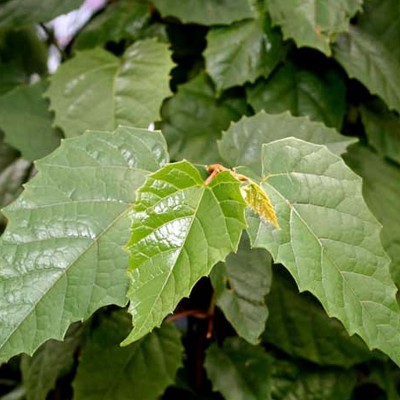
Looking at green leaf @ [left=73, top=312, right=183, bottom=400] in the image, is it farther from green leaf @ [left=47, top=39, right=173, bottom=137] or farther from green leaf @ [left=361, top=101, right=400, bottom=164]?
green leaf @ [left=361, top=101, right=400, bottom=164]

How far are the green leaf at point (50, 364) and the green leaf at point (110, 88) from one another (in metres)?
0.29

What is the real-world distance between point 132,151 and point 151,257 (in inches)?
5.7

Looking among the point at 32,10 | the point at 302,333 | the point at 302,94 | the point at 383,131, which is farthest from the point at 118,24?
the point at 302,333

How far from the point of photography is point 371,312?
604mm

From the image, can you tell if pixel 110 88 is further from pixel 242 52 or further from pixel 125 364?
pixel 125 364

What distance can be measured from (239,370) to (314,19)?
46 centimetres

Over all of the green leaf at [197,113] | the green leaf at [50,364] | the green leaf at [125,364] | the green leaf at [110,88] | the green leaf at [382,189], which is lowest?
the green leaf at [50,364]

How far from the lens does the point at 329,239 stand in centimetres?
62

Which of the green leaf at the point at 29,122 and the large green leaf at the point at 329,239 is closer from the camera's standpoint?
the large green leaf at the point at 329,239

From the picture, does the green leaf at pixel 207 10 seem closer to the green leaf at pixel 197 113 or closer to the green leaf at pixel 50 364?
the green leaf at pixel 197 113

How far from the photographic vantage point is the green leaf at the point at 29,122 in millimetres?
892

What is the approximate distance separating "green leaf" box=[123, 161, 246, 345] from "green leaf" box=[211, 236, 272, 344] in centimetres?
19

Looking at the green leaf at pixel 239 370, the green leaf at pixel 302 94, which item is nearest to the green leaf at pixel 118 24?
the green leaf at pixel 302 94

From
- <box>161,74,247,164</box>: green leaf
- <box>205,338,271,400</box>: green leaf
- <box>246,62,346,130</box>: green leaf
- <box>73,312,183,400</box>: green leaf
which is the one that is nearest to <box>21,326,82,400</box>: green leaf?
<box>73,312,183,400</box>: green leaf
